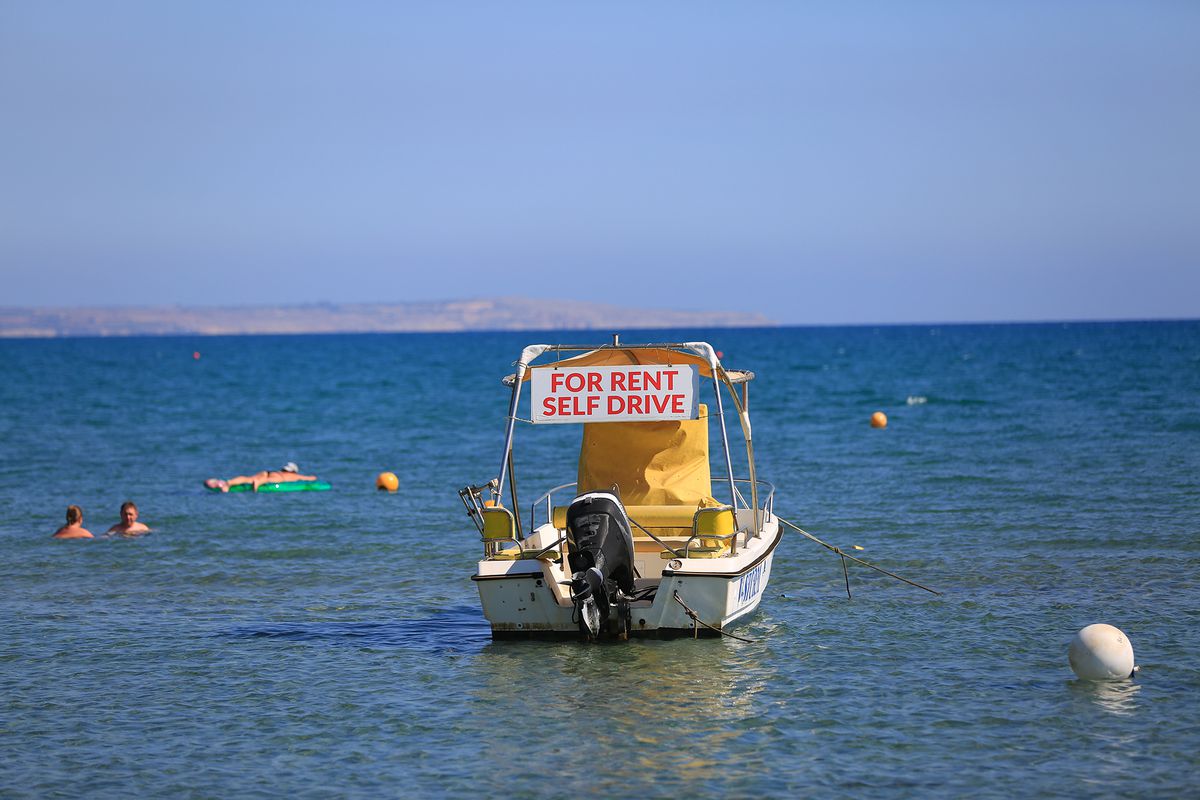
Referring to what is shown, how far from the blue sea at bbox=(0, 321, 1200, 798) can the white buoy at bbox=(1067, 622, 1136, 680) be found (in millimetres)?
152

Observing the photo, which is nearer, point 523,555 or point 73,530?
point 523,555

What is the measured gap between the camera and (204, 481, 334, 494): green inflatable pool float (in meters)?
31.1

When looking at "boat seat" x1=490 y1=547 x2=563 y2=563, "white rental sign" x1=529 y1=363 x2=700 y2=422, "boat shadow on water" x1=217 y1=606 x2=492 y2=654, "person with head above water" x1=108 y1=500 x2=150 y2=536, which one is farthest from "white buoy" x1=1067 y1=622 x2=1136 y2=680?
"person with head above water" x1=108 y1=500 x2=150 y2=536

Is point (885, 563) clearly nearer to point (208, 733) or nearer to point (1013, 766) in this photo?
point (1013, 766)

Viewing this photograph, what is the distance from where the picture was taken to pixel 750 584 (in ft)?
52.2

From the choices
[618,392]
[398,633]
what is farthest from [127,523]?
[618,392]

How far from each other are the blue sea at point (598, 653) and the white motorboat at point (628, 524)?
0.46 meters

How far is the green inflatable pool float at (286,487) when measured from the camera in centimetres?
3109

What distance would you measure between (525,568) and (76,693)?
470 cm

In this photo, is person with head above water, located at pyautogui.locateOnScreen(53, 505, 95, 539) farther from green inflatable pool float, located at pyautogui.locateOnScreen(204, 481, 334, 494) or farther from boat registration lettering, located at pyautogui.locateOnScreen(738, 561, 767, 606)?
boat registration lettering, located at pyautogui.locateOnScreen(738, 561, 767, 606)

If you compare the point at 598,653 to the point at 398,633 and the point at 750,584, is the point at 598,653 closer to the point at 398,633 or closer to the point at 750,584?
the point at 750,584

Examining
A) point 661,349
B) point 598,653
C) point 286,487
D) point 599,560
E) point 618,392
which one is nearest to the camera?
point 599,560

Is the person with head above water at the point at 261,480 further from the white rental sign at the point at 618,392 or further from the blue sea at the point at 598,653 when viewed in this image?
the white rental sign at the point at 618,392

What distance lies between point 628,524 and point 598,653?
142 cm
